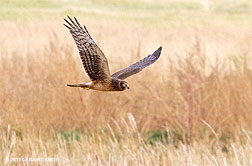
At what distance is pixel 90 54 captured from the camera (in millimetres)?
3141

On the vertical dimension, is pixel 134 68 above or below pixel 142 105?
above

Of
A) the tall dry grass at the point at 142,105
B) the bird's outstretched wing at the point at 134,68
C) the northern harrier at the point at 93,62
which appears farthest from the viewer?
the tall dry grass at the point at 142,105

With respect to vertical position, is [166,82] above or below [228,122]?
above

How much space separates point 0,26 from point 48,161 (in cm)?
1043

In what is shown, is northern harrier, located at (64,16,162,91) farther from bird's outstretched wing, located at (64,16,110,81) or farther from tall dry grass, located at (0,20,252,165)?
tall dry grass, located at (0,20,252,165)

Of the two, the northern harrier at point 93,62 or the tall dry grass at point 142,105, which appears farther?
the tall dry grass at point 142,105

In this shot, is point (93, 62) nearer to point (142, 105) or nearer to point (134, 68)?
point (134, 68)

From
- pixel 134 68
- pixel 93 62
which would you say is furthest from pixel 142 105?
pixel 93 62

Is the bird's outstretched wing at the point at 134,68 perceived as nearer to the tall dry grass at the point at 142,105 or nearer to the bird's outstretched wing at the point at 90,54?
the bird's outstretched wing at the point at 90,54

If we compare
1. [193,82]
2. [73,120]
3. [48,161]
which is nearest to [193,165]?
[48,161]

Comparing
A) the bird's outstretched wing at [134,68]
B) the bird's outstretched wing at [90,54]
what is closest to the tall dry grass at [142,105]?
the bird's outstretched wing at [134,68]

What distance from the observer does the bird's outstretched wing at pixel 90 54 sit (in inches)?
122

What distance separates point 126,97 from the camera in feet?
23.6

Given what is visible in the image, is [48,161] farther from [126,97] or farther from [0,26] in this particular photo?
[0,26]
